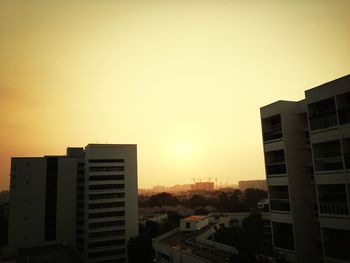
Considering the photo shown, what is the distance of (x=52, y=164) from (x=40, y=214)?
933cm

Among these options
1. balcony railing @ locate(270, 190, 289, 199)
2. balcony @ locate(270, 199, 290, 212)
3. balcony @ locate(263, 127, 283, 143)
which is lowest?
balcony @ locate(270, 199, 290, 212)

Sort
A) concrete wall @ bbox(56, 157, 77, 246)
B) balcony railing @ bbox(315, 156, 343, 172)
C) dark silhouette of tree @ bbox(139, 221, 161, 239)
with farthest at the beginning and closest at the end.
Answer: dark silhouette of tree @ bbox(139, 221, 161, 239) < concrete wall @ bbox(56, 157, 77, 246) < balcony railing @ bbox(315, 156, 343, 172)

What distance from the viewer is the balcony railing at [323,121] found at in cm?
2117

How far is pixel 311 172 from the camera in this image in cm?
2592

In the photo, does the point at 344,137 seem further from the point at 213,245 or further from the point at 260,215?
the point at 260,215

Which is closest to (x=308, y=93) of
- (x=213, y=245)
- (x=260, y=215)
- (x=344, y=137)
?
(x=344, y=137)

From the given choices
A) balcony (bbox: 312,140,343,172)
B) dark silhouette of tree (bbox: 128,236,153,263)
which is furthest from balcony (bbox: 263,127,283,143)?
dark silhouette of tree (bbox: 128,236,153,263)

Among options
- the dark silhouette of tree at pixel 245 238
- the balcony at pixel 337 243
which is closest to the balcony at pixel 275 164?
the balcony at pixel 337 243

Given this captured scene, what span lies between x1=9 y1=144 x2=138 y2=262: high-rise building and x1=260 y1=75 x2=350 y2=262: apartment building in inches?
1392

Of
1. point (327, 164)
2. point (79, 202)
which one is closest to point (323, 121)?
point (327, 164)

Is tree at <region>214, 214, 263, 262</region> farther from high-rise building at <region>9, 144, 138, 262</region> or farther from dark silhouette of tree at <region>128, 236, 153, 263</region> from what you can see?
high-rise building at <region>9, 144, 138, 262</region>

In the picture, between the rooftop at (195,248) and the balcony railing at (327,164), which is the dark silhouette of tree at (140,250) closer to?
the rooftop at (195,248)

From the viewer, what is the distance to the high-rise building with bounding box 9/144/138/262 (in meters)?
51.7

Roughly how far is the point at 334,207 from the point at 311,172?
5.56m
